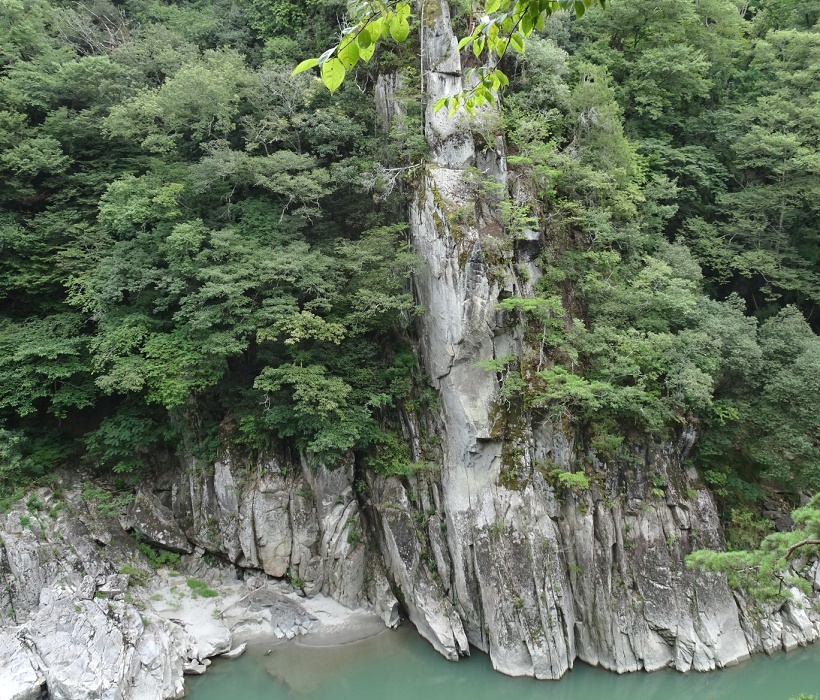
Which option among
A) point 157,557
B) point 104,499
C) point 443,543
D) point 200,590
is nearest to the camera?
point 443,543

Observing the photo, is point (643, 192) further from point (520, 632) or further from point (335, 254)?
point (520, 632)

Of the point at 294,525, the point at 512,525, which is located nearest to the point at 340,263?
the point at 294,525

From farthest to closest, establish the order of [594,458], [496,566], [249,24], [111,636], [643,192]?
[249,24]
[643,192]
[594,458]
[496,566]
[111,636]

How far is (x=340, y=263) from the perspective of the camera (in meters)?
12.3

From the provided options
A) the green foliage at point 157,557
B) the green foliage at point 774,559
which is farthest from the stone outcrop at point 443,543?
the green foliage at point 774,559

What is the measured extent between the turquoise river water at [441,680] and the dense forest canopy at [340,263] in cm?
287

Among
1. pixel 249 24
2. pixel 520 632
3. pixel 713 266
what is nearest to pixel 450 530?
pixel 520 632

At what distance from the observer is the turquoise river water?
10453mm

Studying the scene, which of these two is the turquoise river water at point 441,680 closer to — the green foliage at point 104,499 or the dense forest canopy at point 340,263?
the dense forest canopy at point 340,263

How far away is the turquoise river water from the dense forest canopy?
287 cm

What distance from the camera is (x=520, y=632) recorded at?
424 inches

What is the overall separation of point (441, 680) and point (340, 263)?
8.81 meters

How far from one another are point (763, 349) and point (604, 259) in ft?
12.9

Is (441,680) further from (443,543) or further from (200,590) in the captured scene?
(200,590)
